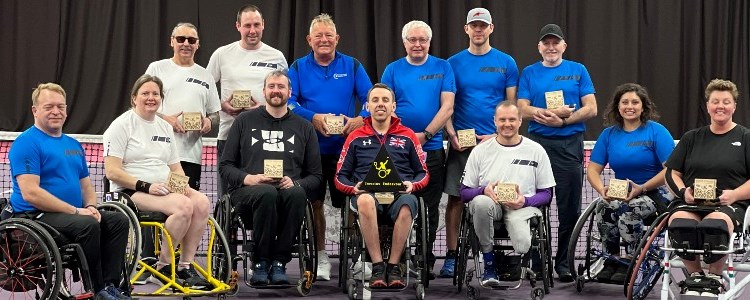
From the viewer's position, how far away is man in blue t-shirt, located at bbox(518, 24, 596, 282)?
6.51 meters

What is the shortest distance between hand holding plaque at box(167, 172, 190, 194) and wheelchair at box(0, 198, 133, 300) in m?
0.84

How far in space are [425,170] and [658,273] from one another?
1463 millimetres

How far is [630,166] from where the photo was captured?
614 centimetres

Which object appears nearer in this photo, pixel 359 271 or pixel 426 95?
pixel 359 271

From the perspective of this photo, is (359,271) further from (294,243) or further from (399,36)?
(399,36)

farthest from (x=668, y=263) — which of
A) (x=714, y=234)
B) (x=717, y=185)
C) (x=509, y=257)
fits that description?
(x=509, y=257)

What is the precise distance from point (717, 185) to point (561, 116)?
1.27 meters

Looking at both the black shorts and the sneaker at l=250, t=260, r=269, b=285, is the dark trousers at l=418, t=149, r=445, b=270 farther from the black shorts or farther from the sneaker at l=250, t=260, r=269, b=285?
the sneaker at l=250, t=260, r=269, b=285

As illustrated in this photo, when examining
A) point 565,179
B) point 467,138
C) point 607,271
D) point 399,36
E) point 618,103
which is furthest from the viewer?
point 399,36

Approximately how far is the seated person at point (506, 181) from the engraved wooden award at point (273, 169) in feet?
3.53

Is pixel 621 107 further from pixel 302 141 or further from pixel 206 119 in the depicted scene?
pixel 206 119

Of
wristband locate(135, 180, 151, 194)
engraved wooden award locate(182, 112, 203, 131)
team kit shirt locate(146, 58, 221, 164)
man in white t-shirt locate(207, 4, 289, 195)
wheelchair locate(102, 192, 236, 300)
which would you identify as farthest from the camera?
man in white t-shirt locate(207, 4, 289, 195)

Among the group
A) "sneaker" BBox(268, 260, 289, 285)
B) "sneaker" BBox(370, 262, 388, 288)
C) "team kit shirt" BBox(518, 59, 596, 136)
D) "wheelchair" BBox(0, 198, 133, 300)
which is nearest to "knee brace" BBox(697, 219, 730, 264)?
"team kit shirt" BBox(518, 59, 596, 136)

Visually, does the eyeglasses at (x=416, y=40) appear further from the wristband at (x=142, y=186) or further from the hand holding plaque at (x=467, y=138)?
the wristband at (x=142, y=186)
